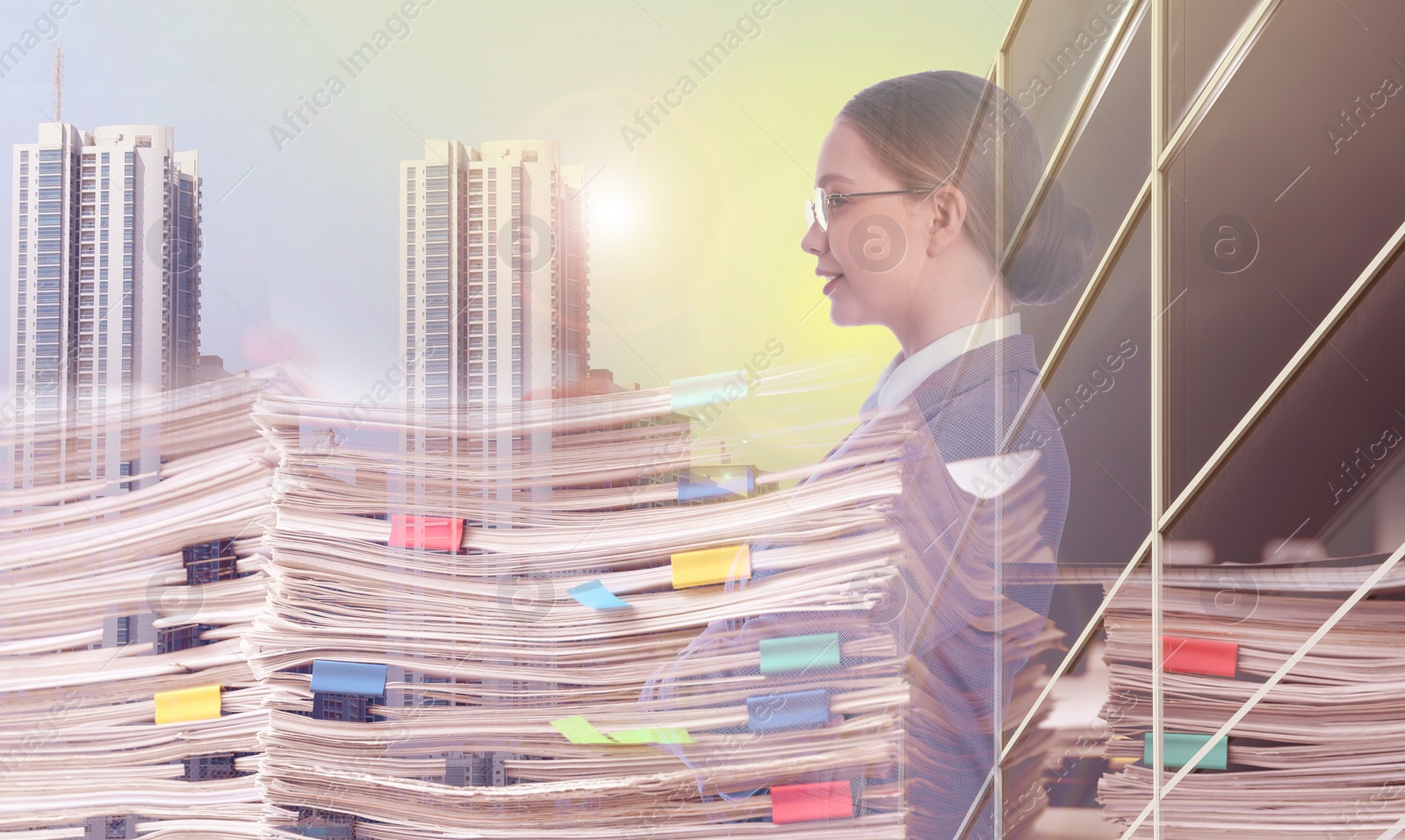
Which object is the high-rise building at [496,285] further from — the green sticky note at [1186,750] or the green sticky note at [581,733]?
the green sticky note at [1186,750]

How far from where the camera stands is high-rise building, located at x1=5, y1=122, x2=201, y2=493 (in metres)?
1.12

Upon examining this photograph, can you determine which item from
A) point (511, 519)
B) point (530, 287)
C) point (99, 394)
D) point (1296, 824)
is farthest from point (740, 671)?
point (99, 394)

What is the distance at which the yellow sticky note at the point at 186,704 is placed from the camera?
1.10 m

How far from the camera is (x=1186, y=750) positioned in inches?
39.9

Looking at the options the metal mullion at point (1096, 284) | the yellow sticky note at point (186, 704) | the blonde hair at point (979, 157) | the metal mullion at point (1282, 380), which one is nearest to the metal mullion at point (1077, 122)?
the blonde hair at point (979, 157)

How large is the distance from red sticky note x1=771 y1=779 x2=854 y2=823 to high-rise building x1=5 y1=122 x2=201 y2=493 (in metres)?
1.05

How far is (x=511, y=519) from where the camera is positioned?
3.62 ft

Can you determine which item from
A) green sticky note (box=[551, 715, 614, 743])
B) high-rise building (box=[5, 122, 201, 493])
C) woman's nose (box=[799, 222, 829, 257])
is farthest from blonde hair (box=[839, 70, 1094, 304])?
high-rise building (box=[5, 122, 201, 493])

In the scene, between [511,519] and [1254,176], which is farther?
[511,519]

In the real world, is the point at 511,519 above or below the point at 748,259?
below

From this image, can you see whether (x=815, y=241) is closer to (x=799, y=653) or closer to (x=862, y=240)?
(x=862, y=240)

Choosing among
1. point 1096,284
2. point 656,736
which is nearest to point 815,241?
point 1096,284

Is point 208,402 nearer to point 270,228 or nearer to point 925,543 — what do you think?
point 270,228

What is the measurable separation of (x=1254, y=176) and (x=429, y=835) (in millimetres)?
1455
